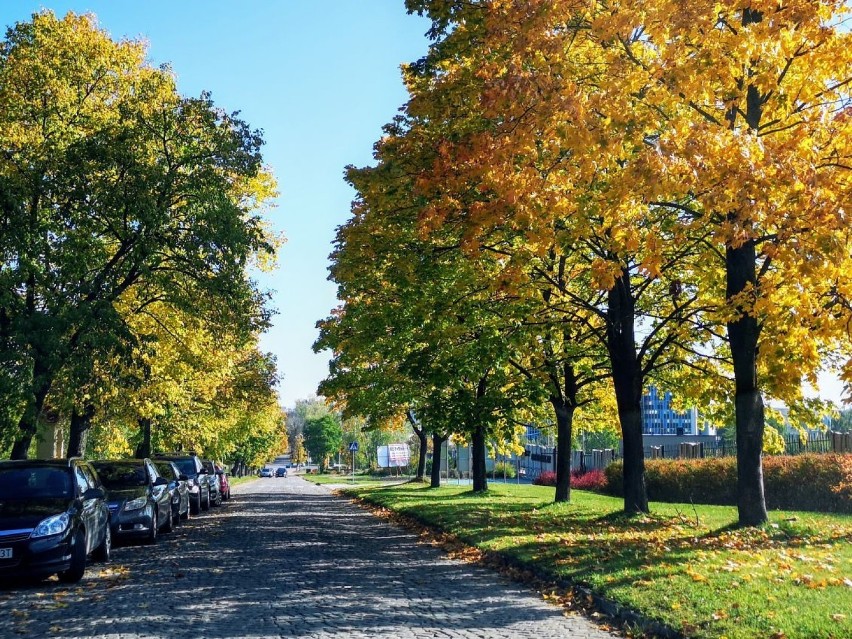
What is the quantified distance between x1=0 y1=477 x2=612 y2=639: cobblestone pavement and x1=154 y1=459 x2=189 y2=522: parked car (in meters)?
4.97

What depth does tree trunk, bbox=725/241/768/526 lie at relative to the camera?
14.1 meters

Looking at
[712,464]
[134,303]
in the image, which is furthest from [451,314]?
[712,464]

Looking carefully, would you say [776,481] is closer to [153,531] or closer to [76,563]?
[153,531]

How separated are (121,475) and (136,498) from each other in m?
1.67

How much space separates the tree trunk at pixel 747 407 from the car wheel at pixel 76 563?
10410 mm

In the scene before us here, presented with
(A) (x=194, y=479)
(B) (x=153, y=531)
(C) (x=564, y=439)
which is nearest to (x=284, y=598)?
(B) (x=153, y=531)

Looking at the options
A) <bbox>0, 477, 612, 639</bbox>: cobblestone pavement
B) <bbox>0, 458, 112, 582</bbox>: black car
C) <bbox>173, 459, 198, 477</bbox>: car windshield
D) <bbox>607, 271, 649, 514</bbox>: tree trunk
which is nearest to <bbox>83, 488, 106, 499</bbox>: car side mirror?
<bbox>0, 458, 112, 582</bbox>: black car

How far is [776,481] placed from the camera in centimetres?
2239

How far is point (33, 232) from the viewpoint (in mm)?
18000

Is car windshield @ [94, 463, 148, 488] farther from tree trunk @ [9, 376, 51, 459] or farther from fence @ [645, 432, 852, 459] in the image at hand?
fence @ [645, 432, 852, 459]

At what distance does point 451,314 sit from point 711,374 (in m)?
6.03

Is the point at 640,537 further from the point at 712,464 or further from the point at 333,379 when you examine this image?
the point at 333,379

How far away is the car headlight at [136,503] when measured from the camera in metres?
16.2

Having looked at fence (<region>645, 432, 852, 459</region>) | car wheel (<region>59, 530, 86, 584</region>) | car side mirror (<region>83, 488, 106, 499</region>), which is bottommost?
car wheel (<region>59, 530, 86, 584</region>)
